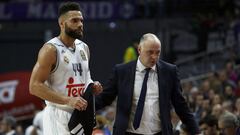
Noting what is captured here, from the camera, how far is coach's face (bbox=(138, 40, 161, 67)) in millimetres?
6527

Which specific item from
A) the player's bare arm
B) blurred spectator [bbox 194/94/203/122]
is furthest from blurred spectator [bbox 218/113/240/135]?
blurred spectator [bbox 194/94/203/122]

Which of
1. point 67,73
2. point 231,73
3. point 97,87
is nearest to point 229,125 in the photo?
point 97,87

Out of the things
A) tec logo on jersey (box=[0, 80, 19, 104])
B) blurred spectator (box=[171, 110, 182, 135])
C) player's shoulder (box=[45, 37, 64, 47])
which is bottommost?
tec logo on jersey (box=[0, 80, 19, 104])

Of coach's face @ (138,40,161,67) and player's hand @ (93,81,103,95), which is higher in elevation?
coach's face @ (138,40,161,67)

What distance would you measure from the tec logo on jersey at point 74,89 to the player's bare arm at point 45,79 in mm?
223

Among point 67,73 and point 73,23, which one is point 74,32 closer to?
point 73,23

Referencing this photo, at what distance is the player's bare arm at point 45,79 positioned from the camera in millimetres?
5872

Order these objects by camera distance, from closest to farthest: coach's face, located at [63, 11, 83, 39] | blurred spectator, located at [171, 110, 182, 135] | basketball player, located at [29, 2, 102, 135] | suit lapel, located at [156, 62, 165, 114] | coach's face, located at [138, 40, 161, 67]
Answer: basketball player, located at [29, 2, 102, 135], coach's face, located at [63, 11, 83, 39], coach's face, located at [138, 40, 161, 67], suit lapel, located at [156, 62, 165, 114], blurred spectator, located at [171, 110, 182, 135]

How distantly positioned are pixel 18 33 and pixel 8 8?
1553mm

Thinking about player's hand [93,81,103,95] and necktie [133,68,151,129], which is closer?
player's hand [93,81,103,95]

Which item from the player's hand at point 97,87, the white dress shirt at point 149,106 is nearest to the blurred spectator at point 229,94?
the white dress shirt at point 149,106

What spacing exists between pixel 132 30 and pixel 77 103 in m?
16.6

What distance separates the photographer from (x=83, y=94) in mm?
6199

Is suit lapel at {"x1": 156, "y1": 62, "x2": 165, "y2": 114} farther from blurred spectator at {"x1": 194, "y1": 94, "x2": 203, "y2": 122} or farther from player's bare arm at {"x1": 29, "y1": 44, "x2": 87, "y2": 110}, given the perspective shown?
blurred spectator at {"x1": 194, "y1": 94, "x2": 203, "y2": 122}
